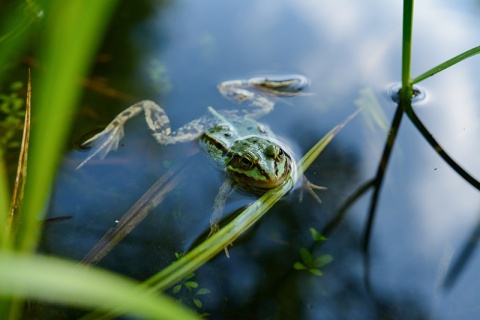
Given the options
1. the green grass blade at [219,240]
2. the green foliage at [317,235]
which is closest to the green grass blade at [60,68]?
the green grass blade at [219,240]

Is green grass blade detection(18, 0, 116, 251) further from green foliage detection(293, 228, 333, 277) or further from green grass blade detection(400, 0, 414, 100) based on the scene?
green grass blade detection(400, 0, 414, 100)

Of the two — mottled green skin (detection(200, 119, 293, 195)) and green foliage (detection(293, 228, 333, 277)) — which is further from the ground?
mottled green skin (detection(200, 119, 293, 195))

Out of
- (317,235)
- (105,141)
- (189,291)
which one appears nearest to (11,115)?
(105,141)

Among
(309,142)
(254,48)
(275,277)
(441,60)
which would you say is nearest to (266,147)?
(309,142)

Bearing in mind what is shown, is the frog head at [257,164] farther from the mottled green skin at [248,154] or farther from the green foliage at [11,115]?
the green foliage at [11,115]

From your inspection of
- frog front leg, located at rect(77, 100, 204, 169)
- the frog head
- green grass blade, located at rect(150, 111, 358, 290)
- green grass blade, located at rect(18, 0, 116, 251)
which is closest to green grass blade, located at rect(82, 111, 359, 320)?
green grass blade, located at rect(150, 111, 358, 290)

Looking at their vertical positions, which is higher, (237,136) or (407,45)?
(407,45)

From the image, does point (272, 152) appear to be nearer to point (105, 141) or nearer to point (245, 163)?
point (245, 163)
